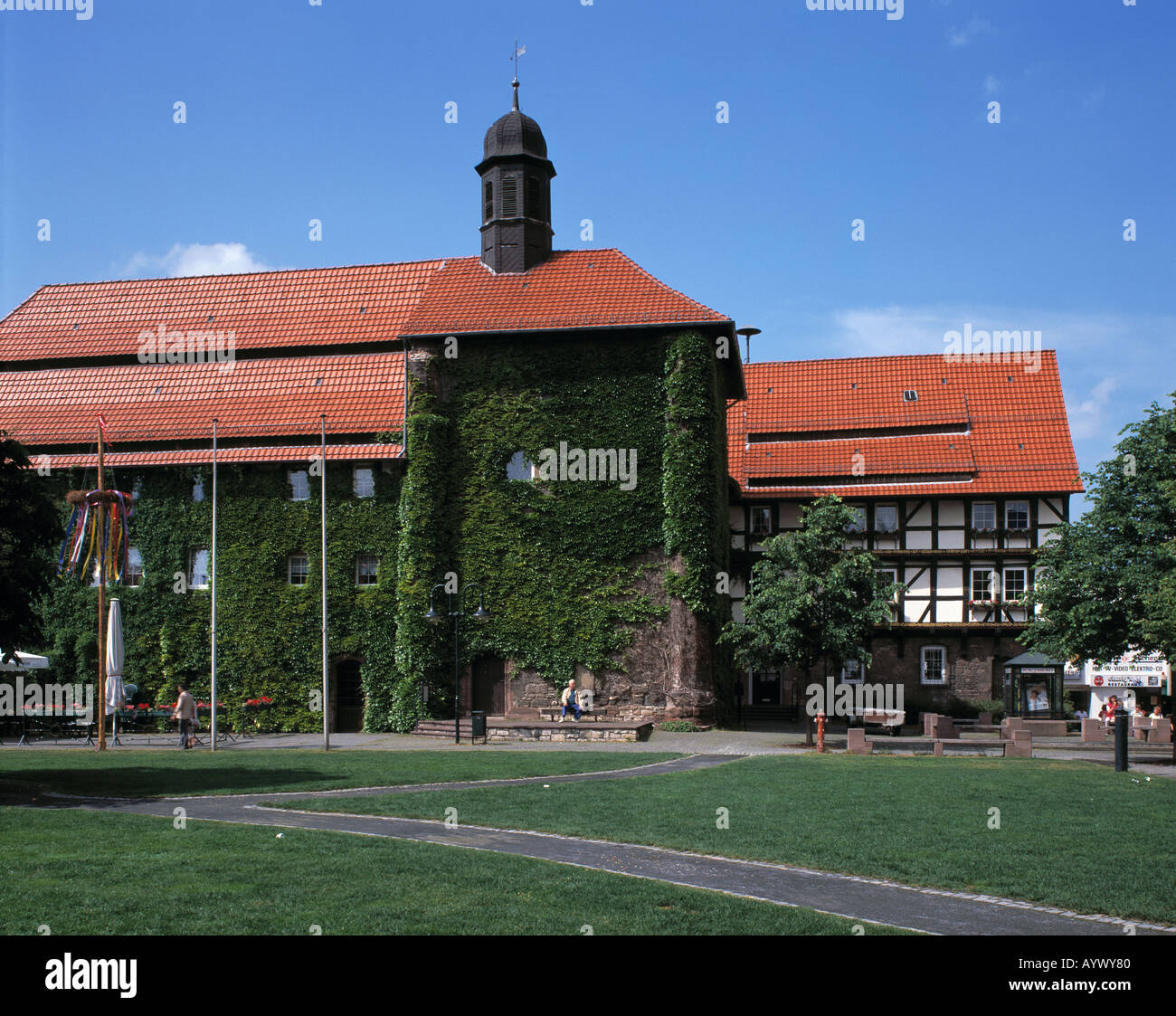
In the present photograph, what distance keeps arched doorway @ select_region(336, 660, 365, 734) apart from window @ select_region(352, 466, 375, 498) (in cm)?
578

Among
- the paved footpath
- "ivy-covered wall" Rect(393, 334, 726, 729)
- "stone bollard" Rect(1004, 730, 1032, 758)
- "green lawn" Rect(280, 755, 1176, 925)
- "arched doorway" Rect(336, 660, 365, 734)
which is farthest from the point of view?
"arched doorway" Rect(336, 660, 365, 734)

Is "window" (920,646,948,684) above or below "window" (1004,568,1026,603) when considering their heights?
below

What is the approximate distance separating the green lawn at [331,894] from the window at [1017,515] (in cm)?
3542

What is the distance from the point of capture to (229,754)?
29375 mm

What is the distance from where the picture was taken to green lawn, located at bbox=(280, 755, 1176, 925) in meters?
11.8

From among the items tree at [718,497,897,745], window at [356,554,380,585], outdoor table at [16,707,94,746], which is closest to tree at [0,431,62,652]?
outdoor table at [16,707,94,746]

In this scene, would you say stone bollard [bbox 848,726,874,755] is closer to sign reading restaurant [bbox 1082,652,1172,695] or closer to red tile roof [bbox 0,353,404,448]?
red tile roof [bbox 0,353,404,448]

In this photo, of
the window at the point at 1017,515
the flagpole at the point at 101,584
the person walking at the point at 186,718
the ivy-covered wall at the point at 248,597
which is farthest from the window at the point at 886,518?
the flagpole at the point at 101,584

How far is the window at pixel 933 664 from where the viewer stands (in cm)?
4375

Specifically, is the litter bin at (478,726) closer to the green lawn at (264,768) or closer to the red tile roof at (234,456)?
the green lawn at (264,768)

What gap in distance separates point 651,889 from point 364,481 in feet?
102

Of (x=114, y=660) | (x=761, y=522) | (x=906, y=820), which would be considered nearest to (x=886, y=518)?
(x=761, y=522)
